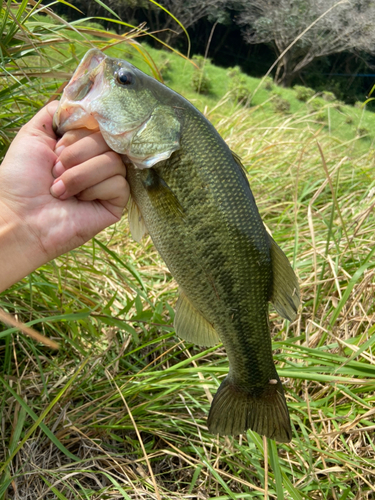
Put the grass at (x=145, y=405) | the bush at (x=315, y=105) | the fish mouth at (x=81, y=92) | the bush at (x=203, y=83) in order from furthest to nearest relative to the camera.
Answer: the bush at (x=203, y=83) → the bush at (x=315, y=105) → the grass at (x=145, y=405) → the fish mouth at (x=81, y=92)

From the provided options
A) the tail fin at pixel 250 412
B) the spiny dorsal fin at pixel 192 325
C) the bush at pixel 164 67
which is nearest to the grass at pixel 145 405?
the tail fin at pixel 250 412

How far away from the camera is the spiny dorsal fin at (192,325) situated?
1526mm

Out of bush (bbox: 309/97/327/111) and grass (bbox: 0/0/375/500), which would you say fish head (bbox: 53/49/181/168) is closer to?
grass (bbox: 0/0/375/500)

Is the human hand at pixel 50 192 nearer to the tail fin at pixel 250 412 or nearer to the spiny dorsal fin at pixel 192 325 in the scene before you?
the spiny dorsal fin at pixel 192 325

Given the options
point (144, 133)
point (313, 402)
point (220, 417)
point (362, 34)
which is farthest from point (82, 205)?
point (362, 34)

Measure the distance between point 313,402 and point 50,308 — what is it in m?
1.51

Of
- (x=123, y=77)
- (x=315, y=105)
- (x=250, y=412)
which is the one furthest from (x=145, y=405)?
(x=315, y=105)

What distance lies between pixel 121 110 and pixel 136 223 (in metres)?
0.41

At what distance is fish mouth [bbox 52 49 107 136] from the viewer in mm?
1342

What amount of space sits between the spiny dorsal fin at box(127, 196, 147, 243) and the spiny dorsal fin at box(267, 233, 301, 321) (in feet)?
1.58

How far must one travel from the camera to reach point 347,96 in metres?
20.3

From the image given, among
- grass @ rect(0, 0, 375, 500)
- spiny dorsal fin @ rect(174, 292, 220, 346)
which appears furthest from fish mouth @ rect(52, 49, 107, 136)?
spiny dorsal fin @ rect(174, 292, 220, 346)

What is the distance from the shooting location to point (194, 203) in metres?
1.39

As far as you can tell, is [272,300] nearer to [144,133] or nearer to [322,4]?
[144,133]
